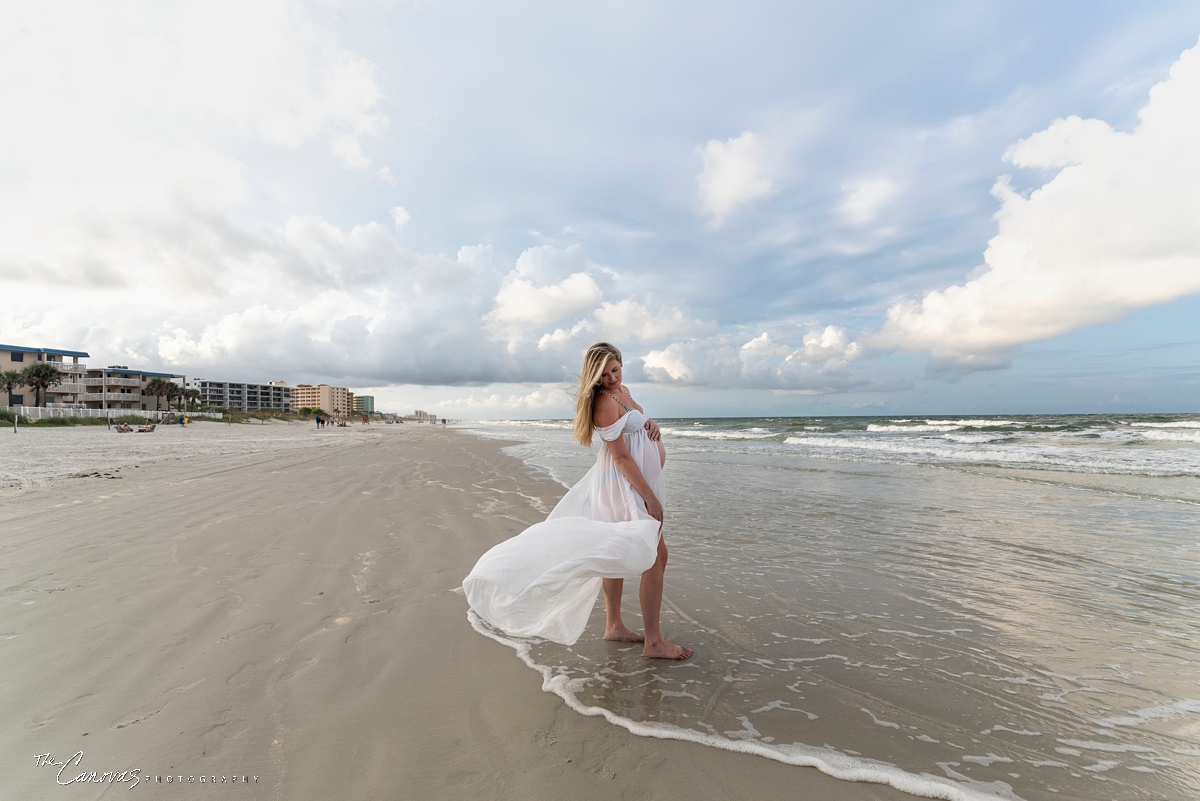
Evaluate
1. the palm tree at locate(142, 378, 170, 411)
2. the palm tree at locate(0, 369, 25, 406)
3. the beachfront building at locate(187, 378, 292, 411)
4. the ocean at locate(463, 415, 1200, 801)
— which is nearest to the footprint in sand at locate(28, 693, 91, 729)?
the ocean at locate(463, 415, 1200, 801)

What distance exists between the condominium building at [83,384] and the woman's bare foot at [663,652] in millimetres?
89181

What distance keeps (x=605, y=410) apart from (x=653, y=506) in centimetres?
69

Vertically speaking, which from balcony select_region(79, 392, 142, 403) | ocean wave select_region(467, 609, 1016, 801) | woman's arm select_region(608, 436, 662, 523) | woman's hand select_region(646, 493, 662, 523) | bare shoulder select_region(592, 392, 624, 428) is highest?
balcony select_region(79, 392, 142, 403)

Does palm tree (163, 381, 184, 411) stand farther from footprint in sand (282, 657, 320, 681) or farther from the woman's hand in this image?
the woman's hand

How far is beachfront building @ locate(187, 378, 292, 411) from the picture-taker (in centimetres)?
14200

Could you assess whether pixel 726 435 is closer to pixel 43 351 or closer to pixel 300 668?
Answer: pixel 300 668

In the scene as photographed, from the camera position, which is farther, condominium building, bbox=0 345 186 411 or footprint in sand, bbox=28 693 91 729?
condominium building, bbox=0 345 186 411

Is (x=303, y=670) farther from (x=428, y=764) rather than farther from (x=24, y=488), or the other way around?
(x=24, y=488)

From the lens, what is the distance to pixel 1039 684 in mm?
3197

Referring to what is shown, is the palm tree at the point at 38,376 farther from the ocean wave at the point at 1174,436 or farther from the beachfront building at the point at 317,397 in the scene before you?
the beachfront building at the point at 317,397

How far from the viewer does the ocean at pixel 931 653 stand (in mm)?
2504

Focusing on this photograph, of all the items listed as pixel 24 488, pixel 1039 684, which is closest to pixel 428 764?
pixel 1039 684

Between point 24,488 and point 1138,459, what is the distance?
29.0 m

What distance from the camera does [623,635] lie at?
3725 mm
